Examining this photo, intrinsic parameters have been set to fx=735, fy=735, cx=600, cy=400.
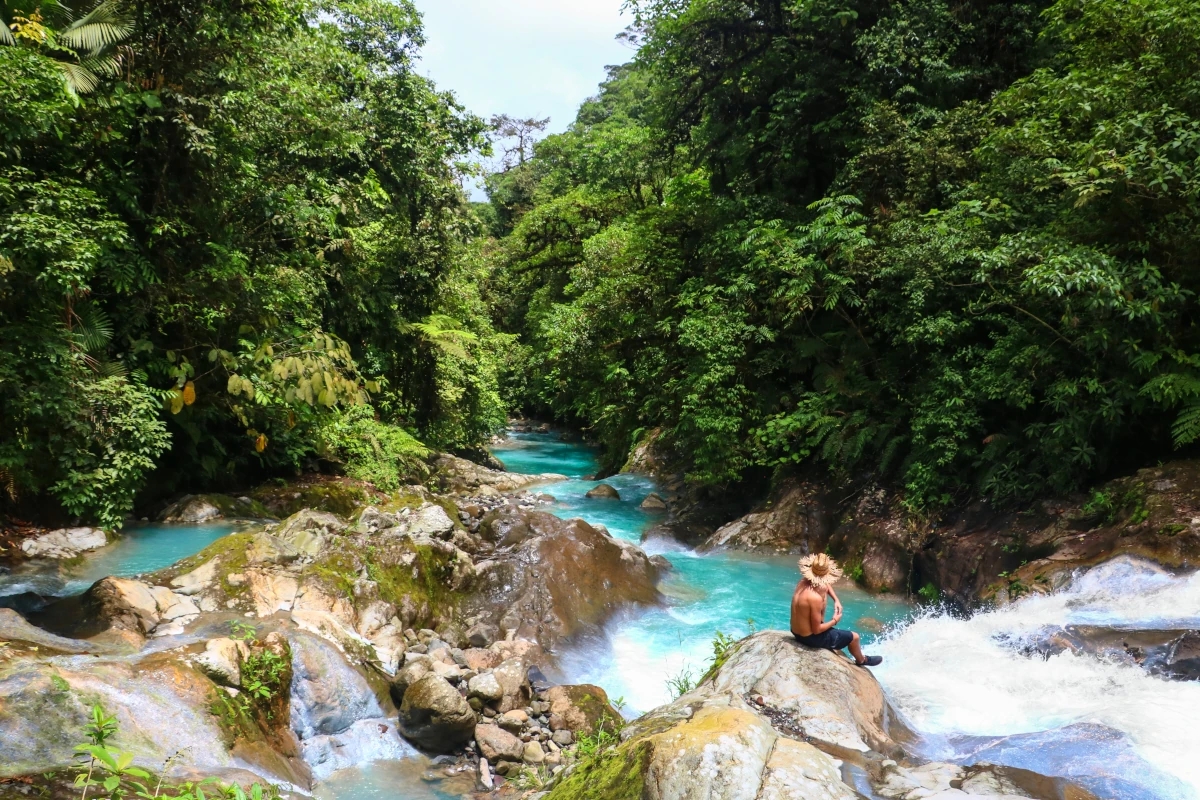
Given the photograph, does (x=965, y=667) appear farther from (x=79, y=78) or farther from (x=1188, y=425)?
(x=79, y=78)

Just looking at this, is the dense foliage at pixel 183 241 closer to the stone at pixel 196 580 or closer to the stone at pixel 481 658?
the stone at pixel 196 580

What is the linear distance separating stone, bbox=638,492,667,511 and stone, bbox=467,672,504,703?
10.7 m

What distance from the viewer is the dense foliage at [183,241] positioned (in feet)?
26.9

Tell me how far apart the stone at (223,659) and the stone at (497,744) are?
2.36 metres

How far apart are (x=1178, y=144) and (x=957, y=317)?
14.0 ft

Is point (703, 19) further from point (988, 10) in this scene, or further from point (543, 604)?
point (543, 604)

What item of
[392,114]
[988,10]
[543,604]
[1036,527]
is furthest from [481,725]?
[988,10]

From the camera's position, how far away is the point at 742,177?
18.0m

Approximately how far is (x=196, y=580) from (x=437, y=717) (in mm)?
3163

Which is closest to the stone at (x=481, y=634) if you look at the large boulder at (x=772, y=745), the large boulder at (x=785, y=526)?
the large boulder at (x=772, y=745)

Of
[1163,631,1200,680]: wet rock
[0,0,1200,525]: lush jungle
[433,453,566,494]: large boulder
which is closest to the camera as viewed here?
[1163,631,1200,680]: wet rock

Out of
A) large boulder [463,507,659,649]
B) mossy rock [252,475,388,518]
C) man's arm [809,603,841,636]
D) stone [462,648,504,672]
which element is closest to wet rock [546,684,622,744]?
stone [462,648,504,672]

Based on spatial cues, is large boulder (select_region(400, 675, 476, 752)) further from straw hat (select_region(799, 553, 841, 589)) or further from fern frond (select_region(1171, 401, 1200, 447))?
fern frond (select_region(1171, 401, 1200, 447))

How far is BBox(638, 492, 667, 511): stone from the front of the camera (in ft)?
60.5
